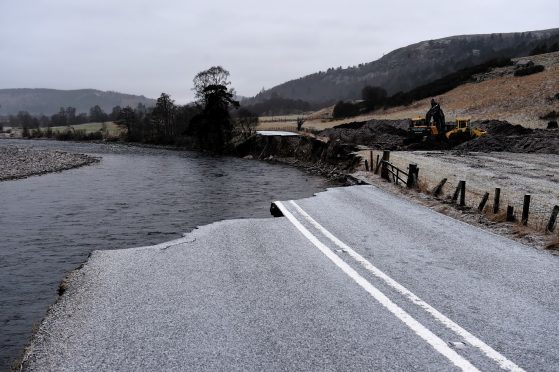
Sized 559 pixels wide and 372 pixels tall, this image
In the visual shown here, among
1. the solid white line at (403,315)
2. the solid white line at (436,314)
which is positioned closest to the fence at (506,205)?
the solid white line at (436,314)

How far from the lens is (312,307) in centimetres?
599

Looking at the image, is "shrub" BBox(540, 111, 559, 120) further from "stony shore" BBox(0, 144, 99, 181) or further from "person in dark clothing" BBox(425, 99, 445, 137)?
"stony shore" BBox(0, 144, 99, 181)

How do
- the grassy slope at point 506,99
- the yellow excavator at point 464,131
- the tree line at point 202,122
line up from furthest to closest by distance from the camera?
the tree line at point 202,122 < the grassy slope at point 506,99 < the yellow excavator at point 464,131

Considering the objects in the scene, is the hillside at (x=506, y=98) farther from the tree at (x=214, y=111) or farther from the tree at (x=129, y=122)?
the tree at (x=129, y=122)

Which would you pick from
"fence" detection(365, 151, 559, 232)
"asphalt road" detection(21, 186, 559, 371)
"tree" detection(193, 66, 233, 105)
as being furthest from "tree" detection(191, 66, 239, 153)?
"asphalt road" detection(21, 186, 559, 371)

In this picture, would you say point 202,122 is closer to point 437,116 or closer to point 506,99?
point 437,116

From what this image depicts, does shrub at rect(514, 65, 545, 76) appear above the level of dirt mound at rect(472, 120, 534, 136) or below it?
above

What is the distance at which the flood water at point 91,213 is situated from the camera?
371 inches

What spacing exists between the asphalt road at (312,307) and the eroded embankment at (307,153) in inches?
830

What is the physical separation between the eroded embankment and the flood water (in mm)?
2815

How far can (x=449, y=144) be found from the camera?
4050 centimetres

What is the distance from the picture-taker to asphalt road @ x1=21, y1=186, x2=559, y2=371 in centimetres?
478

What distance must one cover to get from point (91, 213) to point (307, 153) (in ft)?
99.0

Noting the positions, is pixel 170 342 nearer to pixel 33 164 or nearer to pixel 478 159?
pixel 478 159
